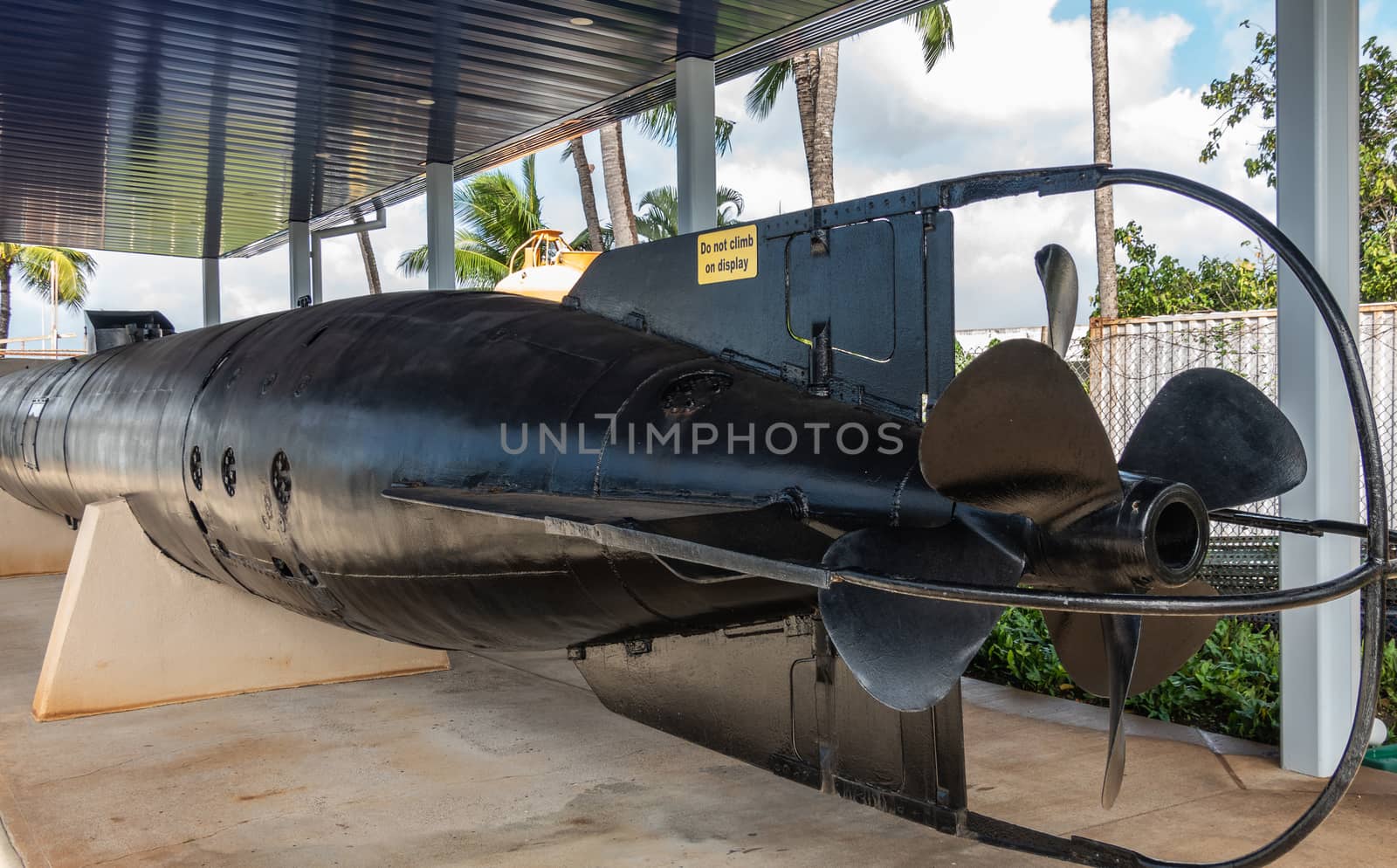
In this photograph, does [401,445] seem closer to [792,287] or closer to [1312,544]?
[792,287]

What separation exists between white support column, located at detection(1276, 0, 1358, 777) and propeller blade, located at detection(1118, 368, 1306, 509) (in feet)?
5.69

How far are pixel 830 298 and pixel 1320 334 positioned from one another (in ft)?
7.95

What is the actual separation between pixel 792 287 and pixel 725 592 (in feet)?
3.35

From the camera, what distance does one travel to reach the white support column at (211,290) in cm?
2177

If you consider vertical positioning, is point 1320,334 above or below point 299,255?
below

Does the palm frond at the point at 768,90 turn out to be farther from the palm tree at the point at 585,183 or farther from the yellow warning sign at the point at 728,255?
the yellow warning sign at the point at 728,255

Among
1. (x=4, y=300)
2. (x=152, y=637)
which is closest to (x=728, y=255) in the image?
(x=152, y=637)

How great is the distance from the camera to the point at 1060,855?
2.66 m

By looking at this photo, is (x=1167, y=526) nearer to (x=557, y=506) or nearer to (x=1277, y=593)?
(x=1277, y=593)

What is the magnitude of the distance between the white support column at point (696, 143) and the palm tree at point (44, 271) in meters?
47.8

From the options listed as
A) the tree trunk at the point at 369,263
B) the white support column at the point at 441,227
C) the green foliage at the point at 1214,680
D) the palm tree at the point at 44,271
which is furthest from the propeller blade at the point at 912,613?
the palm tree at the point at 44,271

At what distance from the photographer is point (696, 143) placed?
9.05 metres

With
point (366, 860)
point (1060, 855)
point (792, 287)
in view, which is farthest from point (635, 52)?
point (1060, 855)

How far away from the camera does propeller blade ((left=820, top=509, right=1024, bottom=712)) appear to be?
248cm
